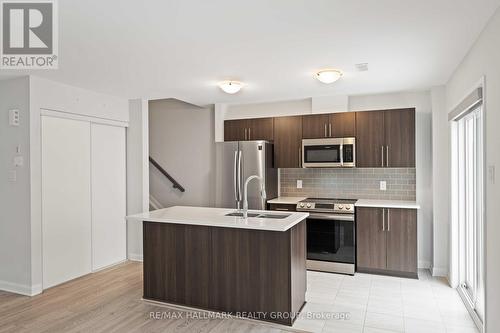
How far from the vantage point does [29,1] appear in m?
2.16

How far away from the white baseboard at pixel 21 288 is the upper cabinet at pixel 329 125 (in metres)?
3.82

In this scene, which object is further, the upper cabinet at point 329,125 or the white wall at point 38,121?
the upper cabinet at point 329,125

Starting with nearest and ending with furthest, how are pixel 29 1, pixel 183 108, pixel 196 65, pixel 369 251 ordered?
pixel 29 1
pixel 196 65
pixel 369 251
pixel 183 108

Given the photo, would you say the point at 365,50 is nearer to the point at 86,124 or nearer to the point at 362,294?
the point at 362,294

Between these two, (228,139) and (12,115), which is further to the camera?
(228,139)

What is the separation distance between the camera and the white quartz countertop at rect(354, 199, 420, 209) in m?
4.19

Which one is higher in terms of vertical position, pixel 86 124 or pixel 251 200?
pixel 86 124

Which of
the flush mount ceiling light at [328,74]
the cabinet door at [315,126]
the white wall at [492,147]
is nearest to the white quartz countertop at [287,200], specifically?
the cabinet door at [315,126]

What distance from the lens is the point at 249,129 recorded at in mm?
5211

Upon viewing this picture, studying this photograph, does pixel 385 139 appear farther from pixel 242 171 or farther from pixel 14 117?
pixel 14 117

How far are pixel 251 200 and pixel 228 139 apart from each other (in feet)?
3.62

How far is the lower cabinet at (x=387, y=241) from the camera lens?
13.6 ft

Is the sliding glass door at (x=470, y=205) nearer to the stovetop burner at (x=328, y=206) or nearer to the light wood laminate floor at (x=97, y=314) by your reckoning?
the stovetop burner at (x=328, y=206)

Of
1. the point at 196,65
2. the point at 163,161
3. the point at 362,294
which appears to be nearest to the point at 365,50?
the point at 196,65
